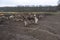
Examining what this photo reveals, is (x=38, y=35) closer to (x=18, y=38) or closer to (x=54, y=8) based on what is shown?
(x=18, y=38)

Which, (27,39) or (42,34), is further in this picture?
(42,34)

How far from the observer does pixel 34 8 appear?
136 ft

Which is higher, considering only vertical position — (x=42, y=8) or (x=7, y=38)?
(x=7, y=38)

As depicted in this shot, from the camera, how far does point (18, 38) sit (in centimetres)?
1059

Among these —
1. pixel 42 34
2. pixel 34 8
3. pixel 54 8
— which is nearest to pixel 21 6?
pixel 34 8

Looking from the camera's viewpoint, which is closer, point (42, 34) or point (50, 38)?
point (50, 38)

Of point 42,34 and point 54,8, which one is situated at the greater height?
point 42,34

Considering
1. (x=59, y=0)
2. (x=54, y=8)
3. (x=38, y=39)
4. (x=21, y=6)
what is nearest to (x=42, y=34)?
(x=38, y=39)

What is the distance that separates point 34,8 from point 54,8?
16.6 feet

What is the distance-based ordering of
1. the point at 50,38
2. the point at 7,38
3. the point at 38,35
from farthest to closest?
the point at 38,35 → the point at 50,38 → the point at 7,38

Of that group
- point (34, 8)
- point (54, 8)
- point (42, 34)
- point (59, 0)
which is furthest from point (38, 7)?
point (42, 34)

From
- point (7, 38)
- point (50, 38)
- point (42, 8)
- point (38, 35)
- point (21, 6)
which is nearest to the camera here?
point (7, 38)

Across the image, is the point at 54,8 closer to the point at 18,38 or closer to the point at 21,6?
the point at 21,6

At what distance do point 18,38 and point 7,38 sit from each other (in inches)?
26.8
